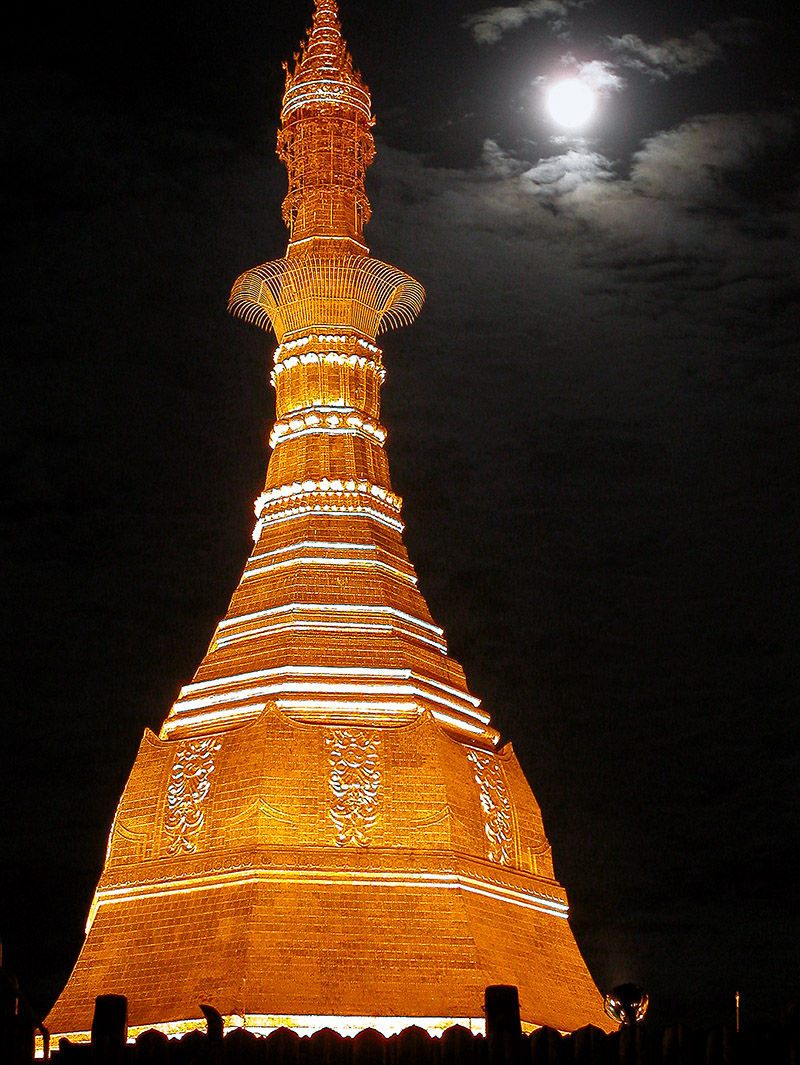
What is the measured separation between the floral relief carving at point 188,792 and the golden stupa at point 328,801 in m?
0.04

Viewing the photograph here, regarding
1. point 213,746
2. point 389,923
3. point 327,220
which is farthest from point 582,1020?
point 327,220

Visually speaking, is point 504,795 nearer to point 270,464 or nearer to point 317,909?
point 317,909

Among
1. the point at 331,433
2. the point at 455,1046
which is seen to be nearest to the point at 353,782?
the point at 331,433

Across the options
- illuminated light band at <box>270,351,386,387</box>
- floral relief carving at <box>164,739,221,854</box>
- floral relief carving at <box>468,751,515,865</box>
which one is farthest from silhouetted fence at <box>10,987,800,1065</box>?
illuminated light band at <box>270,351,386,387</box>

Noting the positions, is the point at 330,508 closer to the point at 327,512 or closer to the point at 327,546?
the point at 327,512

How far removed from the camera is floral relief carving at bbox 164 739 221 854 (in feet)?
71.1

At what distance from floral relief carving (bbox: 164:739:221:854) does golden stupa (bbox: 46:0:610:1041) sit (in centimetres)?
4

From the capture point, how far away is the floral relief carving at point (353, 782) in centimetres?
2117

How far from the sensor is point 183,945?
2050cm

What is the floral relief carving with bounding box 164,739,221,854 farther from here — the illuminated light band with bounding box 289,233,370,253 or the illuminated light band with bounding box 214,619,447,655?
the illuminated light band with bounding box 289,233,370,253

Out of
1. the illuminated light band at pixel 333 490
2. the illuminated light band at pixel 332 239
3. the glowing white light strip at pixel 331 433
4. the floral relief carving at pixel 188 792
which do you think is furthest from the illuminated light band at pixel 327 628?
the illuminated light band at pixel 332 239

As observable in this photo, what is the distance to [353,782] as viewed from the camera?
70.5 ft

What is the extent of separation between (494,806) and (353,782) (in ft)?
7.75

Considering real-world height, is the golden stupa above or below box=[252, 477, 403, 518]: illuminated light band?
below
